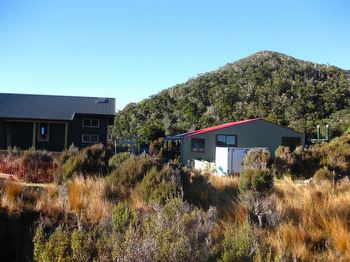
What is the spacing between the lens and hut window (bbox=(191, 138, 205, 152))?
98.0ft

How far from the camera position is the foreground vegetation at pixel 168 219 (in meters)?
5.06

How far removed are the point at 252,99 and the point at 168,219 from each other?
5718 cm

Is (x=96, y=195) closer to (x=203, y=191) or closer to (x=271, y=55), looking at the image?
(x=203, y=191)

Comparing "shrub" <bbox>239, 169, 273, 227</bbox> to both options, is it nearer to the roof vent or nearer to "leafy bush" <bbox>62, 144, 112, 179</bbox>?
"leafy bush" <bbox>62, 144, 112, 179</bbox>

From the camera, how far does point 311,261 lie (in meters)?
6.02

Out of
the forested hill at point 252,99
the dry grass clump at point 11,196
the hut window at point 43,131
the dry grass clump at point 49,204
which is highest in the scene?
the forested hill at point 252,99

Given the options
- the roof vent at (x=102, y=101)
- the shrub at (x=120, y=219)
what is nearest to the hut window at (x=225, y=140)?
the roof vent at (x=102, y=101)

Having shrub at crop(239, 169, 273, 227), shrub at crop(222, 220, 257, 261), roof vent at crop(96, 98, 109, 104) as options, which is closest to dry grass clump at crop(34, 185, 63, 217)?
shrub at crop(222, 220, 257, 261)

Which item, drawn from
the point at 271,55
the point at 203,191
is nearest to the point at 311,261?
the point at 203,191

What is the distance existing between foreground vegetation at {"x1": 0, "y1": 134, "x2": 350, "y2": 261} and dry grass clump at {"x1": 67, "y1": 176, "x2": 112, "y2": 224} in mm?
19

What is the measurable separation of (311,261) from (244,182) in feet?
9.27

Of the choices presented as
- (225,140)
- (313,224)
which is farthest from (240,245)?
A: (225,140)

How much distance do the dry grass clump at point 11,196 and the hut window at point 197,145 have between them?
21.4 metres

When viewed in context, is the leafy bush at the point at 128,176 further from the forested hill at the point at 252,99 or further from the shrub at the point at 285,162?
the forested hill at the point at 252,99
